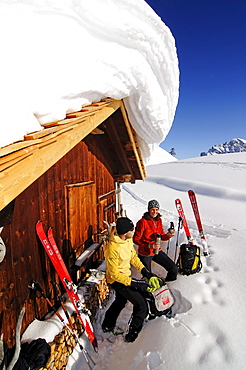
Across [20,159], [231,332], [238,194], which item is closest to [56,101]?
[20,159]

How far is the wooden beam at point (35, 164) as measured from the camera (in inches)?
54.8

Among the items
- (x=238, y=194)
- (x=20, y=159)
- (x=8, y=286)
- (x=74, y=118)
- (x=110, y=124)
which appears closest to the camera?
(x=20, y=159)

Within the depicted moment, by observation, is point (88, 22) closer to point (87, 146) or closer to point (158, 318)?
point (87, 146)

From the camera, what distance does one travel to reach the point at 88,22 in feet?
8.99

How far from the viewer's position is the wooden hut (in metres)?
1.68

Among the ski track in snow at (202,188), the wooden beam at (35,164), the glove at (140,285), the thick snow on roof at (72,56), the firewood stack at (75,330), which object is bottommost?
the ski track in snow at (202,188)

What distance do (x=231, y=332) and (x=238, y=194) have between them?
2289cm

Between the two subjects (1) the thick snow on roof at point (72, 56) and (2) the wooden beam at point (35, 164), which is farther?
(1) the thick snow on roof at point (72, 56)

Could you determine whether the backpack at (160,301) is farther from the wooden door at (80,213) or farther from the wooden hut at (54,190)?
the wooden door at (80,213)

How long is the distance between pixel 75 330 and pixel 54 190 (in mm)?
2553

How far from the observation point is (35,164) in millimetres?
1688

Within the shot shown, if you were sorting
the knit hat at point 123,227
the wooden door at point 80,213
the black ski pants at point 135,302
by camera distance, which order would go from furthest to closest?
the wooden door at point 80,213, the black ski pants at point 135,302, the knit hat at point 123,227

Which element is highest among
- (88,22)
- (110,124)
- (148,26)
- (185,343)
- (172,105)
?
(148,26)

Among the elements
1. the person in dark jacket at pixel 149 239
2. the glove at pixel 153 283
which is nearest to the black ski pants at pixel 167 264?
the person in dark jacket at pixel 149 239
